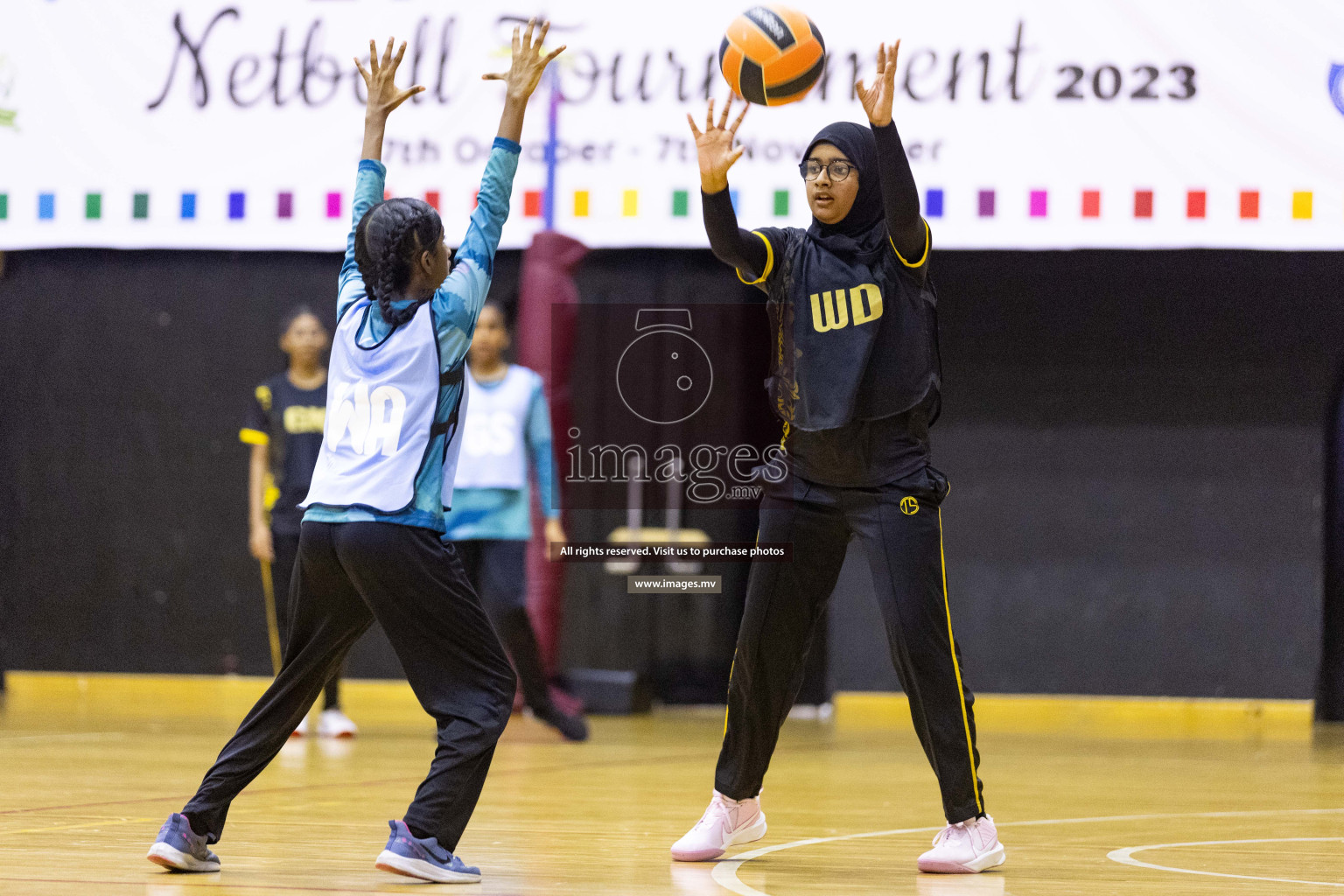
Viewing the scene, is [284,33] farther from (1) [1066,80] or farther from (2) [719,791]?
(2) [719,791]

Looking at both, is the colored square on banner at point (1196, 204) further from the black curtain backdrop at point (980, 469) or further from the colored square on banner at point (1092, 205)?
the black curtain backdrop at point (980, 469)

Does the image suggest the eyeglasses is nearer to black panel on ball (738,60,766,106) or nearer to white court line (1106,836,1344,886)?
black panel on ball (738,60,766,106)

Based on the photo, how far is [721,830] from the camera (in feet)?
13.4

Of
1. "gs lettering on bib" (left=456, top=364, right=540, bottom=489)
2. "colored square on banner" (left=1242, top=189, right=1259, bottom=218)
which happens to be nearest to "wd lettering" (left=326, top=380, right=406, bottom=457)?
"gs lettering on bib" (left=456, top=364, right=540, bottom=489)

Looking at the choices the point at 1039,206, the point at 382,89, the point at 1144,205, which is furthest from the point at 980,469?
the point at 382,89

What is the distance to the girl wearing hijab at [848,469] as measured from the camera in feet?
13.0

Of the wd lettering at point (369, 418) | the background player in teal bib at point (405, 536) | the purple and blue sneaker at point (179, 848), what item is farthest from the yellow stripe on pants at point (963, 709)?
the purple and blue sneaker at point (179, 848)

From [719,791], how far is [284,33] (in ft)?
18.0

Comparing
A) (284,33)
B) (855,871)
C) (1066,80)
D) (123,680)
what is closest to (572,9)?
(284,33)

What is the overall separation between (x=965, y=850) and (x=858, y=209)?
1.61 metres

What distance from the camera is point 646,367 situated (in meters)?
9.04

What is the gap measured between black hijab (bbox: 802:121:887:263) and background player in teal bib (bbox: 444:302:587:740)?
10.9 ft

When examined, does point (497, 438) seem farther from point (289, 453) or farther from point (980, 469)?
point (980, 469)

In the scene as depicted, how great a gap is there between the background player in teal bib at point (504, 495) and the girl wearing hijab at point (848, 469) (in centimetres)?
322
